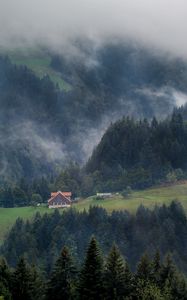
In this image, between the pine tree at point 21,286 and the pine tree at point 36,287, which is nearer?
the pine tree at point 21,286

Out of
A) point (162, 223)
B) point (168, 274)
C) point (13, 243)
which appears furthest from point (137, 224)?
point (168, 274)

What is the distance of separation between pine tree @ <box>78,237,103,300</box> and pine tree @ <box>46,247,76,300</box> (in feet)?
8.07

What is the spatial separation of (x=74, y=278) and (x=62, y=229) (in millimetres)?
87858

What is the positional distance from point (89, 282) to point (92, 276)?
2.98 feet

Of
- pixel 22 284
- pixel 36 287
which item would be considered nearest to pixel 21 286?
pixel 22 284

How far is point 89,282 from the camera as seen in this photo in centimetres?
9525

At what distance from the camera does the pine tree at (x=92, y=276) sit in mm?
94875

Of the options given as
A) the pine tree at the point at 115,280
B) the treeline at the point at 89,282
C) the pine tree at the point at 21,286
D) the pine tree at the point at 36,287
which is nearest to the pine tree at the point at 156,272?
the treeline at the point at 89,282

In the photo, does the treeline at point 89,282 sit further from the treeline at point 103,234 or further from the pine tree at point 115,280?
the treeline at point 103,234

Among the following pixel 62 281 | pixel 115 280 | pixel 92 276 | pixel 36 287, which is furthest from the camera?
pixel 36 287

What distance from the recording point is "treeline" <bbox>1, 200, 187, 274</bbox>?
174m

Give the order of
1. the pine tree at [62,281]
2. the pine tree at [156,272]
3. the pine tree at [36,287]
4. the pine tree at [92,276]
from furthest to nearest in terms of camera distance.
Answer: the pine tree at [156,272] < the pine tree at [36,287] < the pine tree at [62,281] < the pine tree at [92,276]

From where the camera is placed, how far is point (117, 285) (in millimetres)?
97875

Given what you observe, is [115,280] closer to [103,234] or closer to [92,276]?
[92,276]
